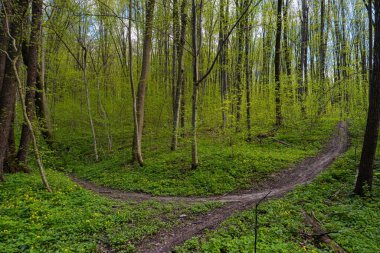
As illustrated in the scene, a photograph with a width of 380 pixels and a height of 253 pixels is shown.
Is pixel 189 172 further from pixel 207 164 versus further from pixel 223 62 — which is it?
pixel 223 62

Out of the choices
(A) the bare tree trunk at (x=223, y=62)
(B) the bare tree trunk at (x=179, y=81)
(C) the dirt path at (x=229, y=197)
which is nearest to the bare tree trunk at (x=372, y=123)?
(C) the dirt path at (x=229, y=197)

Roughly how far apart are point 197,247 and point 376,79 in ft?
21.3

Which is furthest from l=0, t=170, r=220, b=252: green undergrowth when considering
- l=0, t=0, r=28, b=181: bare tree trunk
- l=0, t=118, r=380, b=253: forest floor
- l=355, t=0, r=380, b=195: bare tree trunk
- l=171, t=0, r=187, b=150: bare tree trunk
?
l=171, t=0, r=187, b=150: bare tree trunk

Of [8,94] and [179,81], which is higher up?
[179,81]

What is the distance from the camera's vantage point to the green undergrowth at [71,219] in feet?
16.3

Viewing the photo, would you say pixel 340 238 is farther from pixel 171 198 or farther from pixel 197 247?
pixel 171 198

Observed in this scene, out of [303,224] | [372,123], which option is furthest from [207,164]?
[372,123]

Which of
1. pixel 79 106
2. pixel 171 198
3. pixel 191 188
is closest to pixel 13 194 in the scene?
pixel 171 198

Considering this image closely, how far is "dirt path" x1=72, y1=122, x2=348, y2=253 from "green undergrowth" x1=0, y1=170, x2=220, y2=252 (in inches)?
13.9

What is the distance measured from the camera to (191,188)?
9.21 meters

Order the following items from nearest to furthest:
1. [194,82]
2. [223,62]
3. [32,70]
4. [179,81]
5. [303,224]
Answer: [303,224], [32,70], [194,82], [179,81], [223,62]

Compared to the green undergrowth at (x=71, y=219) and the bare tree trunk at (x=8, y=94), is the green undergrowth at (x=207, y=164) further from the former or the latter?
the bare tree trunk at (x=8, y=94)

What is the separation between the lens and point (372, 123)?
22.9ft

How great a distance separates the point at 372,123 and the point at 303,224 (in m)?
3.58
